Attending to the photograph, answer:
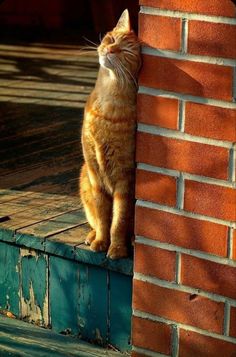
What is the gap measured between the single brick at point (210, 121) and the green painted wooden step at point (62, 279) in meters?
0.88

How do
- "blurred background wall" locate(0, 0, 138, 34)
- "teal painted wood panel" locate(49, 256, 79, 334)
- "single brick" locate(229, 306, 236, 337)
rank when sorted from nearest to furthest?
1. "single brick" locate(229, 306, 236, 337)
2. "teal painted wood panel" locate(49, 256, 79, 334)
3. "blurred background wall" locate(0, 0, 138, 34)

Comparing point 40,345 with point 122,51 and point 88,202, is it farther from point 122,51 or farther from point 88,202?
point 122,51

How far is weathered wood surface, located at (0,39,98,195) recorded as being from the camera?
4.81 m

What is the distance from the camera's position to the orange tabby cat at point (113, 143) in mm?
3432

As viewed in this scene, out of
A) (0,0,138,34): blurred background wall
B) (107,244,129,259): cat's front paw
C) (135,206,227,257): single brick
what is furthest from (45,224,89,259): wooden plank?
(0,0,138,34): blurred background wall

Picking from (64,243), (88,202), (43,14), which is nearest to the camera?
(64,243)

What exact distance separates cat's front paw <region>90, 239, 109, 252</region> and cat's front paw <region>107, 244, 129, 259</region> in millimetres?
68

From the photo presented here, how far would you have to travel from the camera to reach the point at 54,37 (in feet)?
27.3

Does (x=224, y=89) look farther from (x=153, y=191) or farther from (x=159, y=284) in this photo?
(x=159, y=284)

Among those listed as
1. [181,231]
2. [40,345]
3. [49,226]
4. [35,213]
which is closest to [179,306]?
[181,231]

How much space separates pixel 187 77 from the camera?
8.96ft

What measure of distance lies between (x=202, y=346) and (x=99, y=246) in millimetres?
768

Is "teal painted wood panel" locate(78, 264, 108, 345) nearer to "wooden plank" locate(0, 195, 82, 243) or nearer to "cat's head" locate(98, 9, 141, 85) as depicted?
"wooden plank" locate(0, 195, 82, 243)

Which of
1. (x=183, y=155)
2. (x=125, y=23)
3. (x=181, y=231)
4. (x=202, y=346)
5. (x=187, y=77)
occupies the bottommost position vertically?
(x=202, y=346)
